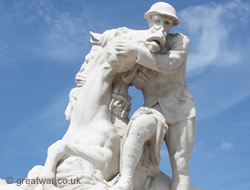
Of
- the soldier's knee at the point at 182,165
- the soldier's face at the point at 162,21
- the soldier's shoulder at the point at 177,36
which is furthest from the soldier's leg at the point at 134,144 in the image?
the soldier's face at the point at 162,21

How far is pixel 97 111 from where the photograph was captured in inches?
288

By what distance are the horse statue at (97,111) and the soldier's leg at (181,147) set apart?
2.75ft

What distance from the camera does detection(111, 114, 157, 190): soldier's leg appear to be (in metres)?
6.87

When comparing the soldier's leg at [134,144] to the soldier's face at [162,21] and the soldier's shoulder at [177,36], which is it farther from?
the soldier's face at [162,21]

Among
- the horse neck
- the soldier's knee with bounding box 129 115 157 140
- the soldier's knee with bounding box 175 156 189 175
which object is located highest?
the horse neck

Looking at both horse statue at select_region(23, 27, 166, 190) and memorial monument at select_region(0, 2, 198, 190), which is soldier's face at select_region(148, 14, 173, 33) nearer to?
memorial monument at select_region(0, 2, 198, 190)

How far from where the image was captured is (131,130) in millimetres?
7062

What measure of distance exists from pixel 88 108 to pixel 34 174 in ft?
3.97

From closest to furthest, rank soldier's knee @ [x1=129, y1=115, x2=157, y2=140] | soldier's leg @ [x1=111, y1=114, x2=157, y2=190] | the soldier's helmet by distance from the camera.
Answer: soldier's leg @ [x1=111, y1=114, x2=157, y2=190] < soldier's knee @ [x1=129, y1=115, x2=157, y2=140] < the soldier's helmet

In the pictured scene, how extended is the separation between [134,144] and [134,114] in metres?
0.58

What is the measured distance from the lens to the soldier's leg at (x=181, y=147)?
24.6ft

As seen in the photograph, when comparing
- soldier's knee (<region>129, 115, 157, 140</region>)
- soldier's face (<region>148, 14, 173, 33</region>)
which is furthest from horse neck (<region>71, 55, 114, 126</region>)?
soldier's face (<region>148, 14, 173, 33</region>)

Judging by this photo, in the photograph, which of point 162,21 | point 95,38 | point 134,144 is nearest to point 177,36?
point 162,21

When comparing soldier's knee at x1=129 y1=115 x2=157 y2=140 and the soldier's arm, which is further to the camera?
the soldier's arm
